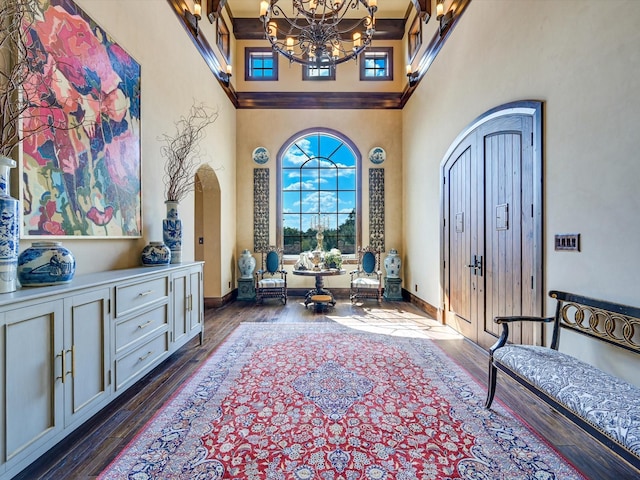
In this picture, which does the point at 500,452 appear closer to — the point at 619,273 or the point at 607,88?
the point at 619,273

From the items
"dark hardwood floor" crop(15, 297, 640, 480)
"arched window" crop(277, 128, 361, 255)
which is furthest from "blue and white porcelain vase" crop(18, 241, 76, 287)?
"arched window" crop(277, 128, 361, 255)

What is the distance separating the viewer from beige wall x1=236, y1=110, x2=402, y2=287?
6.54 metres

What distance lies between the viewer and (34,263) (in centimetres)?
171

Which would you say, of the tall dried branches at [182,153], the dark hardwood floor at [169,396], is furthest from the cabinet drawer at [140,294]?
the tall dried branches at [182,153]

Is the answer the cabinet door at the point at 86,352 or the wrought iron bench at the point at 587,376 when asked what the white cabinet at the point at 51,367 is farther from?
the wrought iron bench at the point at 587,376

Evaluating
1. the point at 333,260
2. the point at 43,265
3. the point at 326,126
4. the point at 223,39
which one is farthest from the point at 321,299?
A: the point at 223,39

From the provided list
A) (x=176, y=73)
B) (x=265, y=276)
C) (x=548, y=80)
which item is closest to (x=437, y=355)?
(x=548, y=80)

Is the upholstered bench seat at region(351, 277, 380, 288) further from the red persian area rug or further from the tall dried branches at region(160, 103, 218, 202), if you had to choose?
the tall dried branches at region(160, 103, 218, 202)

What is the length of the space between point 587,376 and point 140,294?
301 cm

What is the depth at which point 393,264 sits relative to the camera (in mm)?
6125

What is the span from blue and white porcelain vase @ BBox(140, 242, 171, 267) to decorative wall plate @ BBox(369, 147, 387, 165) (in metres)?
4.86

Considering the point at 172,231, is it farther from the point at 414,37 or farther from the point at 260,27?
the point at 414,37

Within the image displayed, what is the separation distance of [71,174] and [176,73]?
7.74 ft

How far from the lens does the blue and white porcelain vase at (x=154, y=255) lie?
2889mm
